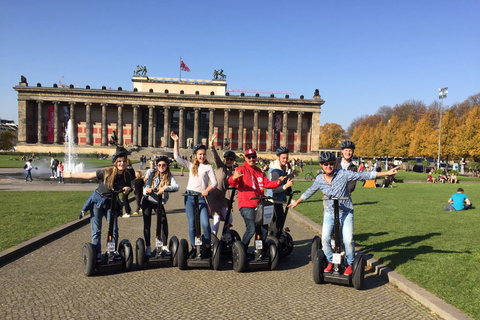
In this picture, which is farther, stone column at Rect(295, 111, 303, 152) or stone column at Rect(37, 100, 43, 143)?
stone column at Rect(295, 111, 303, 152)

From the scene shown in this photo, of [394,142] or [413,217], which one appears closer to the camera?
[413,217]

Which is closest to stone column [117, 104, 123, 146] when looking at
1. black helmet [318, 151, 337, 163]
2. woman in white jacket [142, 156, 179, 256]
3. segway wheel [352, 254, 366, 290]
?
woman in white jacket [142, 156, 179, 256]

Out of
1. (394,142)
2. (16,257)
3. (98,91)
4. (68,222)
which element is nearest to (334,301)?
(16,257)

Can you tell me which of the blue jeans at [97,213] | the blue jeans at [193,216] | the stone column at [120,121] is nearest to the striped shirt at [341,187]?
the blue jeans at [193,216]

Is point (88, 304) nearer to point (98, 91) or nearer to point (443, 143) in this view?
point (443, 143)

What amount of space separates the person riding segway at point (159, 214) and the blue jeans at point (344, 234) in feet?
8.92

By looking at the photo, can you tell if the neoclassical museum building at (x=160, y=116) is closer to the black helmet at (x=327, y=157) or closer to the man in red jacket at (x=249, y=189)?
the man in red jacket at (x=249, y=189)

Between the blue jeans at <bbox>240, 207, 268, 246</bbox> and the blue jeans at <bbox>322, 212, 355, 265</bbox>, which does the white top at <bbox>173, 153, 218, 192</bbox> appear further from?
the blue jeans at <bbox>322, 212, 355, 265</bbox>

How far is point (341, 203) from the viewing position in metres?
5.66

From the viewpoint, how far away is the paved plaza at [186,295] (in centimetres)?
463

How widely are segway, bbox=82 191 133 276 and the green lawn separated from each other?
4908 millimetres

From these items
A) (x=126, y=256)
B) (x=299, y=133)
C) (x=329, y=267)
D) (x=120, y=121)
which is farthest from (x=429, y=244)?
(x=120, y=121)

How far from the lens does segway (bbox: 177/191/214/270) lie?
6258mm

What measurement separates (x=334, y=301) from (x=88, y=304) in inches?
138
